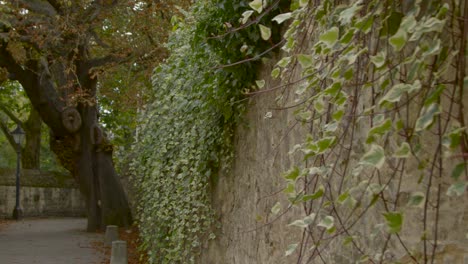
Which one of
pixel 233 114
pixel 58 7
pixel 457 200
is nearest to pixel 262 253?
pixel 233 114

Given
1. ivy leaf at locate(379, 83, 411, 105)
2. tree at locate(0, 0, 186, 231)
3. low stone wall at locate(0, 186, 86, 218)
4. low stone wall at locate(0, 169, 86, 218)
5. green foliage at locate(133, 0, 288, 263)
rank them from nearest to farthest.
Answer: ivy leaf at locate(379, 83, 411, 105) → green foliage at locate(133, 0, 288, 263) → tree at locate(0, 0, 186, 231) → low stone wall at locate(0, 186, 86, 218) → low stone wall at locate(0, 169, 86, 218)

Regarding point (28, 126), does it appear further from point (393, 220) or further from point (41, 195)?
point (393, 220)

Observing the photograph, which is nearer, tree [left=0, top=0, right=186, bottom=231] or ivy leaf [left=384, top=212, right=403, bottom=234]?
ivy leaf [left=384, top=212, right=403, bottom=234]

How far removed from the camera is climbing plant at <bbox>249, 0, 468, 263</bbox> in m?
2.38

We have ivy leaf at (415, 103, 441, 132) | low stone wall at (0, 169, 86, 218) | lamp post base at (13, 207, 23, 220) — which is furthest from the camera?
low stone wall at (0, 169, 86, 218)

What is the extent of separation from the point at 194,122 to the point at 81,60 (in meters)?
11.8

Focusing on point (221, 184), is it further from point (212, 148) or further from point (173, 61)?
point (173, 61)

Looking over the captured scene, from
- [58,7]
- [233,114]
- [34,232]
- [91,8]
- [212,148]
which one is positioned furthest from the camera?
[34,232]

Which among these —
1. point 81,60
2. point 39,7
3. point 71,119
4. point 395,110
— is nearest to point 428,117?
point 395,110

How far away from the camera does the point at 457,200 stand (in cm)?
277

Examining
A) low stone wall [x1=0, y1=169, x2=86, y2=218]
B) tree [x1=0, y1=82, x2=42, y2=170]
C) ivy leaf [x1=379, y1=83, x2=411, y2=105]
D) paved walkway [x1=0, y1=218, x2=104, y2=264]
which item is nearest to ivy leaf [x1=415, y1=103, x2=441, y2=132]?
ivy leaf [x1=379, y1=83, x2=411, y2=105]

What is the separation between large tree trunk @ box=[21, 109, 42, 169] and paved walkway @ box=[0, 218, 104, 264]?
1270 centimetres

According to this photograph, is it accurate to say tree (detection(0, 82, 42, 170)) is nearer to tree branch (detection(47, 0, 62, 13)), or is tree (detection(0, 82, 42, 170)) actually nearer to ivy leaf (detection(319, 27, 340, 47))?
tree branch (detection(47, 0, 62, 13))

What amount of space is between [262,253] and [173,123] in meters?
3.52
